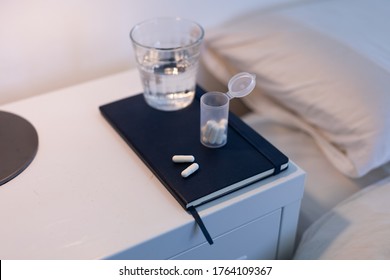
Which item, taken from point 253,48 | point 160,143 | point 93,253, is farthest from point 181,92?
point 93,253

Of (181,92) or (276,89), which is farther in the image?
(276,89)

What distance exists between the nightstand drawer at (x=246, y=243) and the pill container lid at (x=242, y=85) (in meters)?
0.19

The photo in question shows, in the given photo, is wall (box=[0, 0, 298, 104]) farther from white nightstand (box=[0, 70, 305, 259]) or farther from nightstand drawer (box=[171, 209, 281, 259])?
nightstand drawer (box=[171, 209, 281, 259])

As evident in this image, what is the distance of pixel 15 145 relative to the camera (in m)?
0.72

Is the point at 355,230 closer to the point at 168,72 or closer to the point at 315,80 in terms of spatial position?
the point at 315,80

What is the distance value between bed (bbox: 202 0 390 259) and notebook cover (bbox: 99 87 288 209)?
0.55 ft

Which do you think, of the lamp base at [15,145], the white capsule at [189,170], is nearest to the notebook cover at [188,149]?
the white capsule at [189,170]

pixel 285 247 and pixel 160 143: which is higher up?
pixel 160 143

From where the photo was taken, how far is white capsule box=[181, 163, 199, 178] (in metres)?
0.64

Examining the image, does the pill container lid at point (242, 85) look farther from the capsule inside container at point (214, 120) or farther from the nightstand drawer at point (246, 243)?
the nightstand drawer at point (246, 243)

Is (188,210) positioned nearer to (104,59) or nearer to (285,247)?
(285,247)

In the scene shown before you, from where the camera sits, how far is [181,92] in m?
0.78

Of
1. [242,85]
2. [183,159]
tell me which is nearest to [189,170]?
[183,159]

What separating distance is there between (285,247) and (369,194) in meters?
0.17
